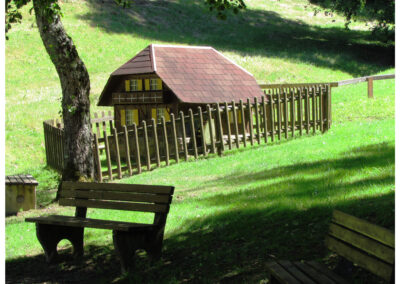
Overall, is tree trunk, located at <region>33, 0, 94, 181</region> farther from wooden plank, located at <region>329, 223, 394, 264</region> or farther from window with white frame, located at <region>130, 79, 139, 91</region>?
wooden plank, located at <region>329, 223, 394, 264</region>

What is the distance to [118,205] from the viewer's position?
296 inches

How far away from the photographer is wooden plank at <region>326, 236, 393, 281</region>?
409 cm

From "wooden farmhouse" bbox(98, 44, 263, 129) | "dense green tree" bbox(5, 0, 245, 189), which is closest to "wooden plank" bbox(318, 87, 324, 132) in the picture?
"wooden farmhouse" bbox(98, 44, 263, 129)

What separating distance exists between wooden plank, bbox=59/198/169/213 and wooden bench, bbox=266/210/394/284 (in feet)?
7.01

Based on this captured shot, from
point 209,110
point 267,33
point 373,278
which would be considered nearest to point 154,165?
point 209,110

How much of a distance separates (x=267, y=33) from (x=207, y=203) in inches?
1855

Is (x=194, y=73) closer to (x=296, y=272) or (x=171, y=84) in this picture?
(x=171, y=84)

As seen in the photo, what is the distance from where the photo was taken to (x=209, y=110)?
56.1 ft

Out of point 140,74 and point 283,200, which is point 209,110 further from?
point 283,200

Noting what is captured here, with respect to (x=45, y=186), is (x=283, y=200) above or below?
above

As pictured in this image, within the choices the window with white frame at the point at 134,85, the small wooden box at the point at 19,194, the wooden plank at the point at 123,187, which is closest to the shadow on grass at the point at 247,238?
the wooden plank at the point at 123,187

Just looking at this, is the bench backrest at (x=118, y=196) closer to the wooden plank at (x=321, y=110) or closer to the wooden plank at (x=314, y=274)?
the wooden plank at (x=314, y=274)

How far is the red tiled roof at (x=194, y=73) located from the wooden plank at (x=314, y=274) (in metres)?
14.1

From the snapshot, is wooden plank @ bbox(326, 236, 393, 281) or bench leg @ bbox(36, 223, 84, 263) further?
bench leg @ bbox(36, 223, 84, 263)
